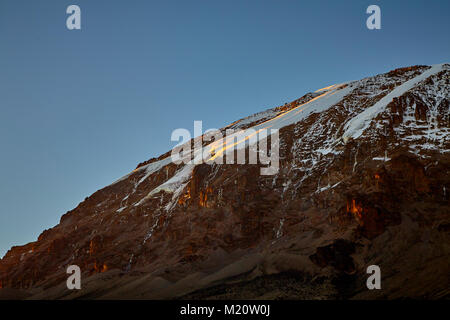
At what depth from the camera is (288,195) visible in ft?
243

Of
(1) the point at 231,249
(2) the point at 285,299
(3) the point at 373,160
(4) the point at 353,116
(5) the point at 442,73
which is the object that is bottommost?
(2) the point at 285,299

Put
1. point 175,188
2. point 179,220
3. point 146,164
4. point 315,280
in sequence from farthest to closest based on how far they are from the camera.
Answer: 1. point 146,164
2. point 175,188
3. point 179,220
4. point 315,280

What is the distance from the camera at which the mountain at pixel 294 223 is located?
54969 millimetres

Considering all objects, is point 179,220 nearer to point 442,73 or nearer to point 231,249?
point 231,249

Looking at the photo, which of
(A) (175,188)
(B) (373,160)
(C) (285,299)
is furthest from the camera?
(A) (175,188)

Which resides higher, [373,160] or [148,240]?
[373,160]

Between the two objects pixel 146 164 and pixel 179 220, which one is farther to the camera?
pixel 146 164

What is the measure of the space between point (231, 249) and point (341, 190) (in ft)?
61.9

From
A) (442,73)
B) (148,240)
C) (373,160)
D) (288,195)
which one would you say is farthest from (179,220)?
(442,73)

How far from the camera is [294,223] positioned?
67.4 m

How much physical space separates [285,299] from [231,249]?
57.0 ft

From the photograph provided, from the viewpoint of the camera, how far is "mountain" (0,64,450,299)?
180ft
